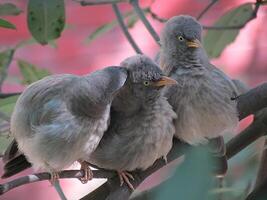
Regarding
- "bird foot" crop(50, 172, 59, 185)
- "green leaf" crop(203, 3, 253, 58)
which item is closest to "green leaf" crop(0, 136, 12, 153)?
"bird foot" crop(50, 172, 59, 185)

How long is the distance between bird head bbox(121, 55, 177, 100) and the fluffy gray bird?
72 millimetres

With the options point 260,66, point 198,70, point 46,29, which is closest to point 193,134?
point 198,70

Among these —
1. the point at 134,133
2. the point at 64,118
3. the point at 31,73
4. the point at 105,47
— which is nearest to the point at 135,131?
the point at 134,133

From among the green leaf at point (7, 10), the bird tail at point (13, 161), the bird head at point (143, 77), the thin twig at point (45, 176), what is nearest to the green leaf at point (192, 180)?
the thin twig at point (45, 176)

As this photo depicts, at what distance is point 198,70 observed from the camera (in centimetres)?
96

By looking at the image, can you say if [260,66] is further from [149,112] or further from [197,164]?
[197,164]

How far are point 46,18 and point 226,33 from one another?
17.5 inches

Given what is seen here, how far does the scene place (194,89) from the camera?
93 centimetres

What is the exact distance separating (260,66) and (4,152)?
131 centimetres

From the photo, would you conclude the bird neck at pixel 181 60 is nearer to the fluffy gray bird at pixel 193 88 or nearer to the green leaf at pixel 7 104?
the fluffy gray bird at pixel 193 88

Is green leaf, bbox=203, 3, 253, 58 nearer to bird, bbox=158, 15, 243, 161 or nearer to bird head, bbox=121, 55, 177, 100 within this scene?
bird, bbox=158, 15, 243, 161

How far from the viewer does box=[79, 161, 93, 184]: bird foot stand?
82 centimetres

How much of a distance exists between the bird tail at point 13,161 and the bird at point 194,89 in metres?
0.24

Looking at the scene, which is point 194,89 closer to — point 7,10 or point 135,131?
point 135,131
